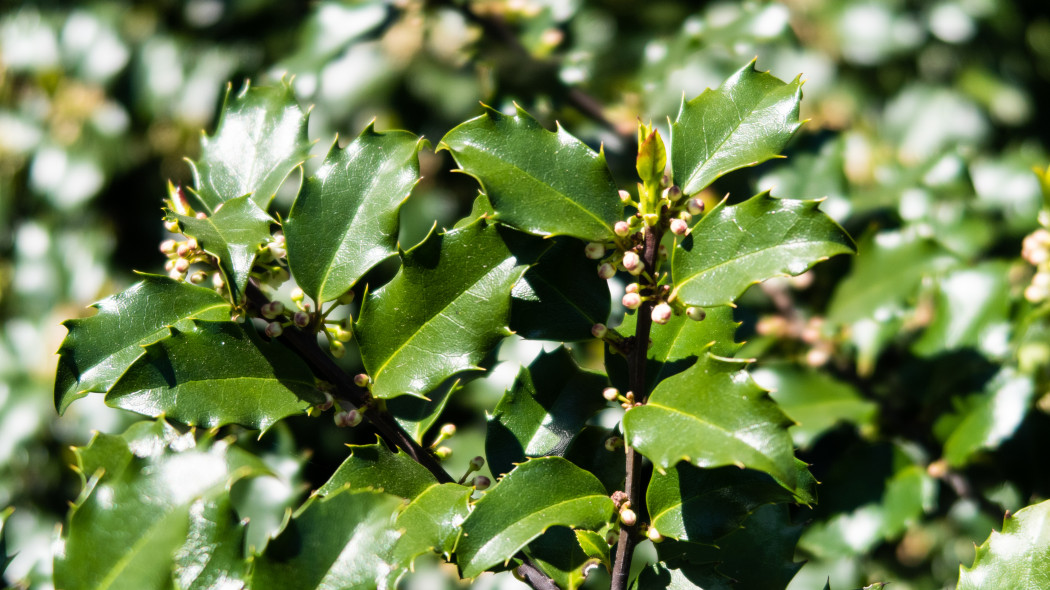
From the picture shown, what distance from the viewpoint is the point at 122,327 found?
0.77 meters

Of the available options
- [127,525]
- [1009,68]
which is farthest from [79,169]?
[1009,68]

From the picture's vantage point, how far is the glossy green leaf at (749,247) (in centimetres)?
66

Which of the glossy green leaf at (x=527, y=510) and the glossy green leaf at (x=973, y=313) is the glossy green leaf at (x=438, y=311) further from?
the glossy green leaf at (x=973, y=313)

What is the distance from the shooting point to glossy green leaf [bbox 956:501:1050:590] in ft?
2.51

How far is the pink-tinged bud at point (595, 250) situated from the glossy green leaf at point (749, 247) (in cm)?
6

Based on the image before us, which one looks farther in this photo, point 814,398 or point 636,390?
point 814,398

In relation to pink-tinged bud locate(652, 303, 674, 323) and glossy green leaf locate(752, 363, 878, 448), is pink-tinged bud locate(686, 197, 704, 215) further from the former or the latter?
Answer: glossy green leaf locate(752, 363, 878, 448)

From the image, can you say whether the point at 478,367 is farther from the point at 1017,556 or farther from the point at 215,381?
the point at 1017,556

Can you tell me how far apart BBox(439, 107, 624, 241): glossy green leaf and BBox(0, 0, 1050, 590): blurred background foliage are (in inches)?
13.8

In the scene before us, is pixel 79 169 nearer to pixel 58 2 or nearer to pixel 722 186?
pixel 58 2

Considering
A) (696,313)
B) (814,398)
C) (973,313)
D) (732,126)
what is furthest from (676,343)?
(973,313)

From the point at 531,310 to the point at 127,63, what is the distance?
6.58 feet

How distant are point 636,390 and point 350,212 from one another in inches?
12.4

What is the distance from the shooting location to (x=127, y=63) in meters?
2.34
